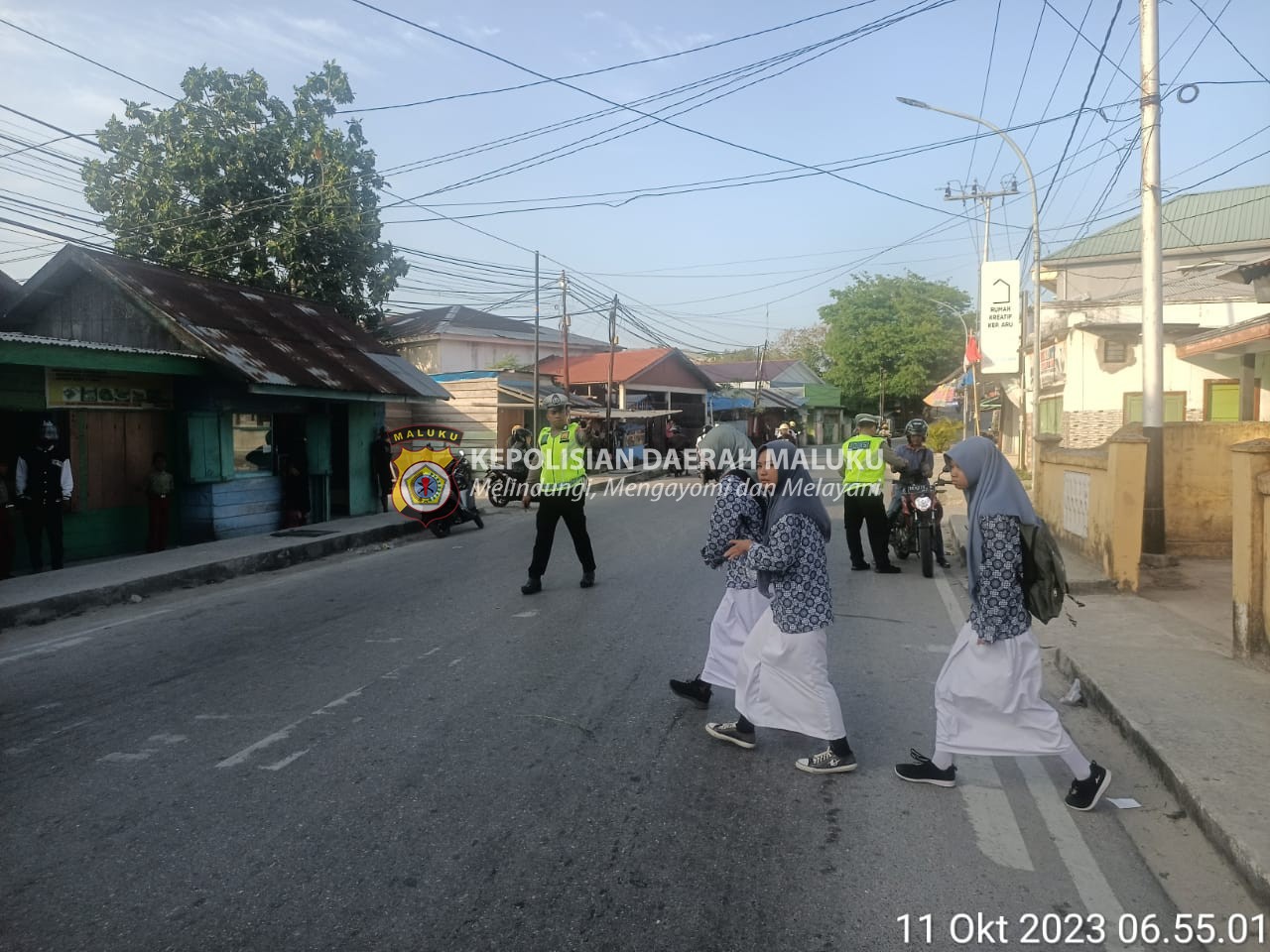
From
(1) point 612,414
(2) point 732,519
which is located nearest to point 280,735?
(2) point 732,519

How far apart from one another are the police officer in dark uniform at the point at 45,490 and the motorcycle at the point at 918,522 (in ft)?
32.3

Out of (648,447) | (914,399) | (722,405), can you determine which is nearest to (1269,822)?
(648,447)

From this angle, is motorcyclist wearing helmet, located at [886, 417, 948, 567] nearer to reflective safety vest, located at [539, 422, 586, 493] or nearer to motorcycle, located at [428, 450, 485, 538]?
reflective safety vest, located at [539, 422, 586, 493]

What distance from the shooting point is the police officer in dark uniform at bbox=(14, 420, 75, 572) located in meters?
10.7

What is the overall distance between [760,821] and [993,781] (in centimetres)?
131

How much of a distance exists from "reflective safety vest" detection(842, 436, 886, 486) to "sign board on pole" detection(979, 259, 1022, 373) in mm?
16625

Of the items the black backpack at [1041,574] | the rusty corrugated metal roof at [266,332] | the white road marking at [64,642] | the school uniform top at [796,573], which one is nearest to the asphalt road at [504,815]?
the white road marking at [64,642]

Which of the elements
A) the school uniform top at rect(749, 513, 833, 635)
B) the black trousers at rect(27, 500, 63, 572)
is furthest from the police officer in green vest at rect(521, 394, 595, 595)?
the black trousers at rect(27, 500, 63, 572)

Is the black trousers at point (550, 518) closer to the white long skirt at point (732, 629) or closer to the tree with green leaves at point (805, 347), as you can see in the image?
the white long skirt at point (732, 629)

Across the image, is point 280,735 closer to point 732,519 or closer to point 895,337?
point 732,519

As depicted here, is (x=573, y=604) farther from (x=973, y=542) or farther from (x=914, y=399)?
(x=914, y=399)

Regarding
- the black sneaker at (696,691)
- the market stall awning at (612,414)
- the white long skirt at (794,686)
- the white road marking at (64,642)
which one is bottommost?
Result: the white road marking at (64,642)

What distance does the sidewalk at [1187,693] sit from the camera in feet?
13.0

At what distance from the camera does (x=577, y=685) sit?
237 inches
